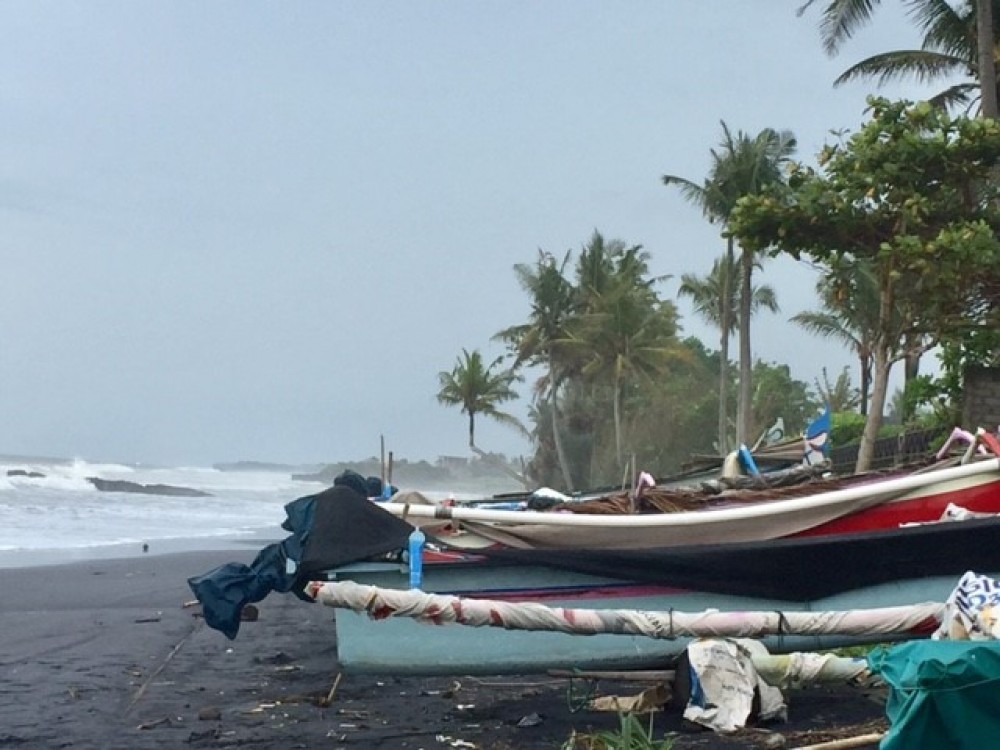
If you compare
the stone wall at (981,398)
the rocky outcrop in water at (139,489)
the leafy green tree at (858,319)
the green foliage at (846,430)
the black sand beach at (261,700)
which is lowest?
the black sand beach at (261,700)

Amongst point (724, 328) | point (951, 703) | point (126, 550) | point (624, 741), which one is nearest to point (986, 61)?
point (624, 741)

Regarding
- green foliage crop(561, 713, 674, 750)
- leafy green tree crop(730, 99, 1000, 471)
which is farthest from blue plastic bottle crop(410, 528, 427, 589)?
leafy green tree crop(730, 99, 1000, 471)

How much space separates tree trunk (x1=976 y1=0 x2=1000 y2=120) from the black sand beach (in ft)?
40.0

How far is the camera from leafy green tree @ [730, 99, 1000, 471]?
1389 cm

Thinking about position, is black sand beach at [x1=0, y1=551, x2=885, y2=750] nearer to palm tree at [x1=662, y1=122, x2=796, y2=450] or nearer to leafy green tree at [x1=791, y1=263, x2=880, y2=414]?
leafy green tree at [x1=791, y1=263, x2=880, y2=414]

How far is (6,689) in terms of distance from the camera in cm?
808

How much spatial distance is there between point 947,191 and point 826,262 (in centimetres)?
169

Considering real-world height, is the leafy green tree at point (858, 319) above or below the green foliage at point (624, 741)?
above

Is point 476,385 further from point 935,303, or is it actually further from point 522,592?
point 522,592

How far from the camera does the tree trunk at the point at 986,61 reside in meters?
17.3

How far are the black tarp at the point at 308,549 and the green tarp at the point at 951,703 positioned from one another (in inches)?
160

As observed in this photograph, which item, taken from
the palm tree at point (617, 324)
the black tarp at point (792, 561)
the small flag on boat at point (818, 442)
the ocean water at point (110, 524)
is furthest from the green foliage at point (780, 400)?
the black tarp at point (792, 561)

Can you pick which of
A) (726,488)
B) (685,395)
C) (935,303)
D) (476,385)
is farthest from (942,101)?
(685,395)

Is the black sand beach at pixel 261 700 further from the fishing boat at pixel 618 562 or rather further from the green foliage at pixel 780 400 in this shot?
the green foliage at pixel 780 400
